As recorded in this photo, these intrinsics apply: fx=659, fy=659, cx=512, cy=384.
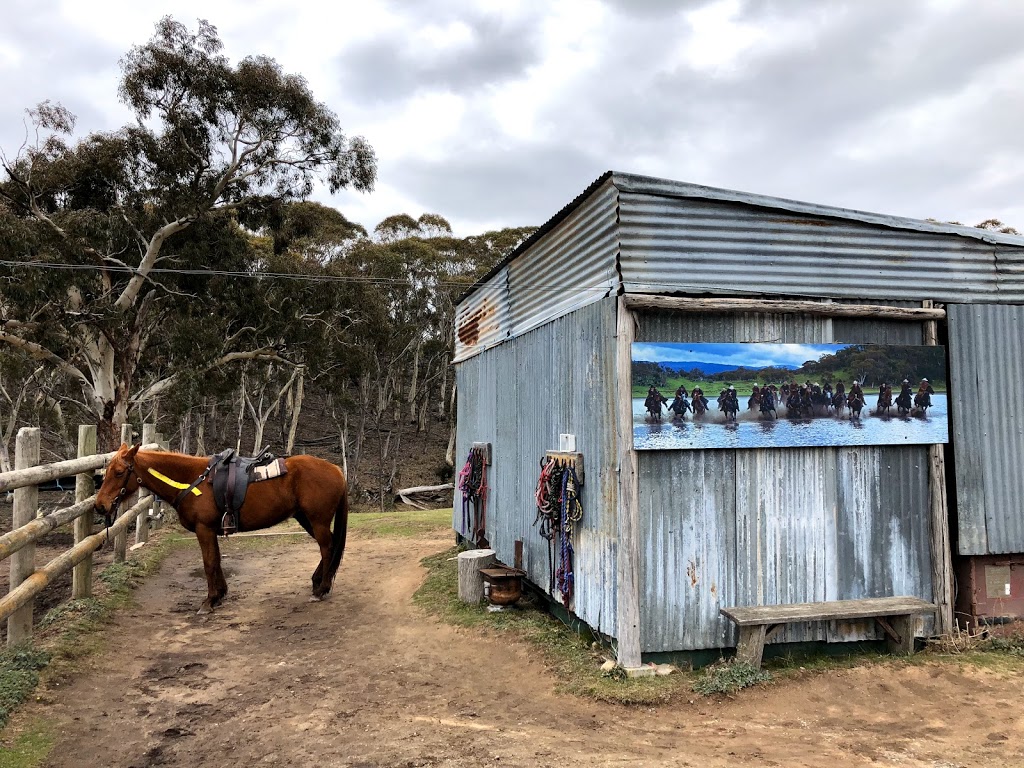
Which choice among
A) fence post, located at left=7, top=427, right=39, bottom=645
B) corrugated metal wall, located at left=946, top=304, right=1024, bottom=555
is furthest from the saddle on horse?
corrugated metal wall, located at left=946, top=304, right=1024, bottom=555

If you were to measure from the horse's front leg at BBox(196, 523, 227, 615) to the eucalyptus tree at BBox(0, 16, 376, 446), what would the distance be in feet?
40.2

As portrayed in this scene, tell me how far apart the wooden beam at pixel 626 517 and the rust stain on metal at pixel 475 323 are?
13.3 ft

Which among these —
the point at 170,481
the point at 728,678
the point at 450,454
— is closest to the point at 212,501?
the point at 170,481

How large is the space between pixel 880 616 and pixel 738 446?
1790 mm

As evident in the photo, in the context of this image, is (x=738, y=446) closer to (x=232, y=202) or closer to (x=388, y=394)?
(x=232, y=202)

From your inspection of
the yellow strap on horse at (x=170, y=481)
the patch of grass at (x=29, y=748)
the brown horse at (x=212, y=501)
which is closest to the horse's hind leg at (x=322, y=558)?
the brown horse at (x=212, y=501)

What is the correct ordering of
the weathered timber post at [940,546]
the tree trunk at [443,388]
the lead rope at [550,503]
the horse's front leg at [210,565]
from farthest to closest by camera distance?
1. the tree trunk at [443,388]
2. the horse's front leg at [210,565]
3. the lead rope at [550,503]
4. the weathered timber post at [940,546]

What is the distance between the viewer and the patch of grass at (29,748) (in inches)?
148

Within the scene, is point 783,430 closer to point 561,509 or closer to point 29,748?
point 561,509

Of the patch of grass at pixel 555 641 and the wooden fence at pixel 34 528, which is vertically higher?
the wooden fence at pixel 34 528

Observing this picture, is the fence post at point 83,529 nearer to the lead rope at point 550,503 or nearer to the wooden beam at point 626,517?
the lead rope at point 550,503

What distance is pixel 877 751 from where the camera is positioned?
3.87 metres

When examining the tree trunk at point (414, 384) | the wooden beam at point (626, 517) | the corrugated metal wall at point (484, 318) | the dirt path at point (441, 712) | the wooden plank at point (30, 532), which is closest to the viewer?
the dirt path at point (441, 712)

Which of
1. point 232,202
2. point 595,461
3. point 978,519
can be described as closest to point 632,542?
point 595,461
